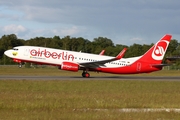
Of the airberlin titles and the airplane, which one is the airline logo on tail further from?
the airberlin titles

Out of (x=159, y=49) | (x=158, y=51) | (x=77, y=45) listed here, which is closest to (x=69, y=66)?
(x=158, y=51)

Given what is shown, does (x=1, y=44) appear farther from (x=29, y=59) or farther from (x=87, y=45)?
(x=29, y=59)

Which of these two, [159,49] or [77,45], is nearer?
[159,49]

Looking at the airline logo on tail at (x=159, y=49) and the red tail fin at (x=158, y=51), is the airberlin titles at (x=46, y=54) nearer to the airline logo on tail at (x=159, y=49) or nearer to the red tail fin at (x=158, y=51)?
the red tail fin at (x=158, y=51)

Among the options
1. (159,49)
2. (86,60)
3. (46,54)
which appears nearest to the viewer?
(46,54)

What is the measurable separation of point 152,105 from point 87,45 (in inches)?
5243

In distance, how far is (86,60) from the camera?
164 ft

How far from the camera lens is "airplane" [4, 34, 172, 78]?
4778 cm

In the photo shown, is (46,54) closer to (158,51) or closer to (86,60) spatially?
(86,60)

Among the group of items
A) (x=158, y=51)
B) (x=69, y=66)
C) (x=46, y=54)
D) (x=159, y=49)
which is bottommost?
(x=69, y=66)

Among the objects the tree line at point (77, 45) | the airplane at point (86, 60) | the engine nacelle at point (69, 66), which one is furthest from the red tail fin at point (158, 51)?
the tree line at point (77, 45)

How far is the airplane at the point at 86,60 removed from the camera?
157ft

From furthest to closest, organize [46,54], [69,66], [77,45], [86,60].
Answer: [77,45] → [86,60] → [46,54] → [69,66]

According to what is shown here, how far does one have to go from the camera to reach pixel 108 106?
19750 mm
